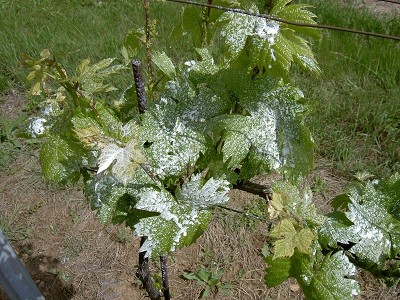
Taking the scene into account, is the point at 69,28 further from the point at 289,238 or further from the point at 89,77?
the point at 289,238

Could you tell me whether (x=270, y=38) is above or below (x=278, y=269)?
above

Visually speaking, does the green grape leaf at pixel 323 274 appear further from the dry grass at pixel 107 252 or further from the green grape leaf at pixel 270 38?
the dry grass at pixel 107 252

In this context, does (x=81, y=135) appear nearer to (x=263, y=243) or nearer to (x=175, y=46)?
(x=263, y=243)

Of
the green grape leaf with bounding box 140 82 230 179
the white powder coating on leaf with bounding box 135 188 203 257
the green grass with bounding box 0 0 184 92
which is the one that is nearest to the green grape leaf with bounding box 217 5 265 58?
the green grape leaf with bounding box 140 82 230 179

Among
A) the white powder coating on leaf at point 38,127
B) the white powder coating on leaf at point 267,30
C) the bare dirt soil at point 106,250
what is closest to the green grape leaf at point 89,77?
the white powder coating on leaf at point 38,127

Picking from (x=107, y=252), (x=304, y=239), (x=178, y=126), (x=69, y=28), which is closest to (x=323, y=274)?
(x=304, y=239)

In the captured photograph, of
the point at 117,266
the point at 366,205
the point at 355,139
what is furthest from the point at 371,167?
the point at 366,205

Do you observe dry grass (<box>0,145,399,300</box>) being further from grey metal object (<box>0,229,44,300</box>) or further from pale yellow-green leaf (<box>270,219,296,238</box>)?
pale yellow-green leaf (<box>270,219,296,238</box>)
